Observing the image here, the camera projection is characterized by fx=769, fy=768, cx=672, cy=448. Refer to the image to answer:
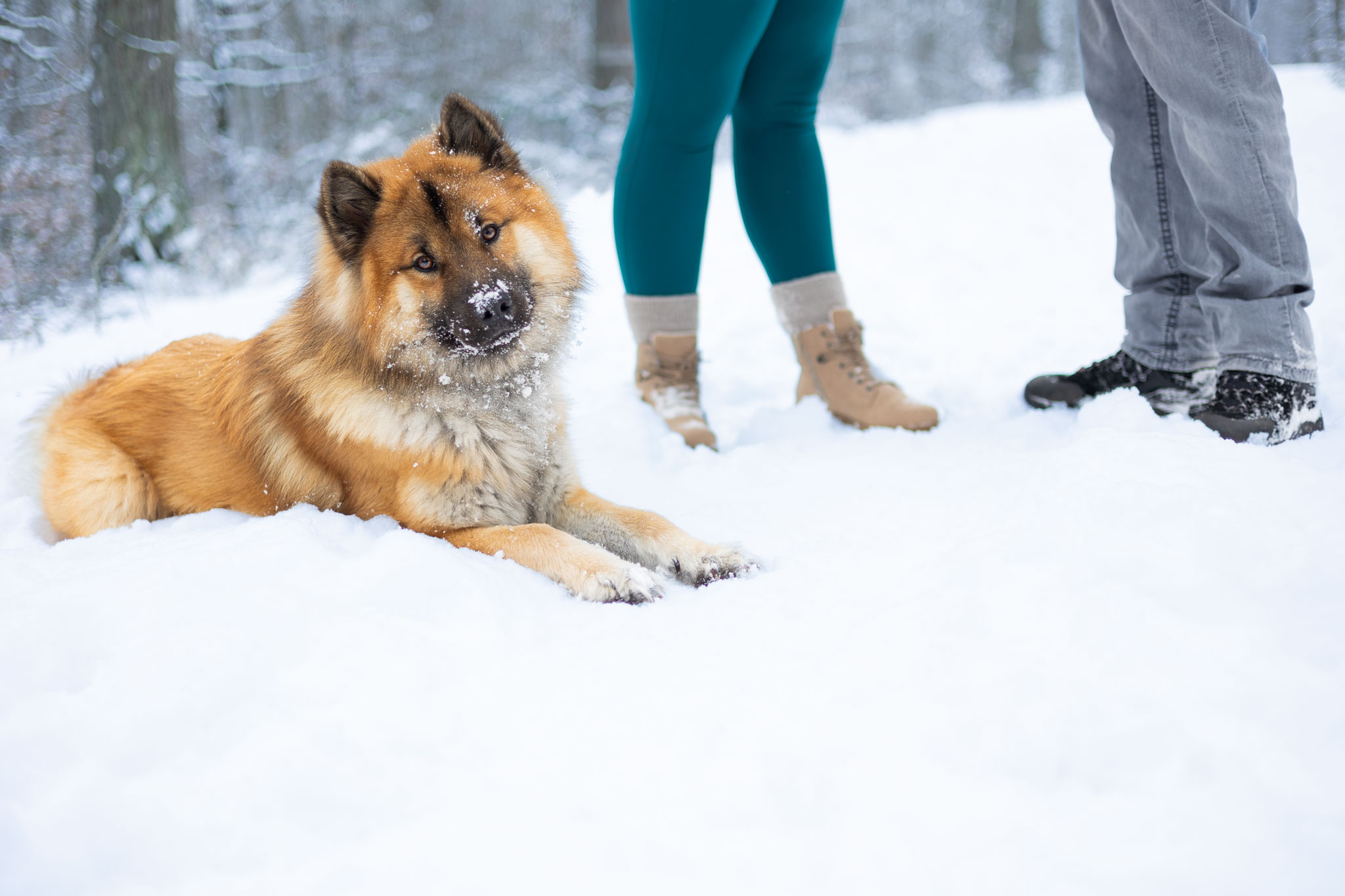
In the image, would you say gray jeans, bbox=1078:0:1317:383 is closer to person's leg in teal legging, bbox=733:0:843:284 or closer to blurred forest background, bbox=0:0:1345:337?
person's leg in teal legging, bbox=733:0:843:284

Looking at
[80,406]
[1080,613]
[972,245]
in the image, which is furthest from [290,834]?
[972,245]

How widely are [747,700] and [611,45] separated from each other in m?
8.78

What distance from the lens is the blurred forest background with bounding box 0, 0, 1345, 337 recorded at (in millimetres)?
5258

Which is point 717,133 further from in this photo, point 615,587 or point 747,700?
point 747,700

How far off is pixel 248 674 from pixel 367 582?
288 millimetres

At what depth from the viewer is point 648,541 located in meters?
1.79

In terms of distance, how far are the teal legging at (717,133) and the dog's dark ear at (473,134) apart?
1.60 feet

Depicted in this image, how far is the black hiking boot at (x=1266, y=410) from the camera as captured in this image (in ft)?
6.16

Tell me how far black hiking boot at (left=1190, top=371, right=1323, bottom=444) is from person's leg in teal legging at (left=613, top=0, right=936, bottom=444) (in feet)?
2.64

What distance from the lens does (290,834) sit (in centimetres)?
88

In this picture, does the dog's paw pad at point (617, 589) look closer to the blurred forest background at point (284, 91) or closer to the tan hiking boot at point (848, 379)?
the tan hiking boot at point (848, 379)

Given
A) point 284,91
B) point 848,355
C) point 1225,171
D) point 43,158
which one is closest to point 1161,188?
point 1225,171

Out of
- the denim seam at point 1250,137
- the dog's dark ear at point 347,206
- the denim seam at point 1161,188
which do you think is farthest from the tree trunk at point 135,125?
the denim seam at point 1250,137

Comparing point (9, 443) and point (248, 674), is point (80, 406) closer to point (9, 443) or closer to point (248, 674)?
point (9, 443)
